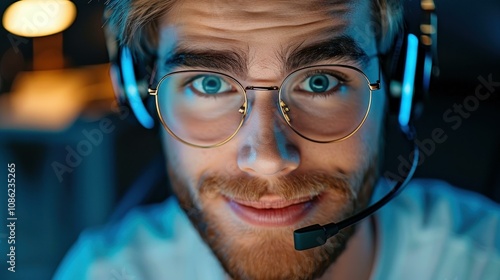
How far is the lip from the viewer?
1.09 metres

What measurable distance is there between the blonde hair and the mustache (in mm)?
242

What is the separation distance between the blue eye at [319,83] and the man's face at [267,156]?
0.09 ft

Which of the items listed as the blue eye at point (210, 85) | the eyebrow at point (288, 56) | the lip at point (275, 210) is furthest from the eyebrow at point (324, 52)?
the lip at point (275, 210)

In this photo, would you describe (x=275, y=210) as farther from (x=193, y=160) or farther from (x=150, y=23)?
(x=150, y=23)

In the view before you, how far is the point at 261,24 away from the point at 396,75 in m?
0.25

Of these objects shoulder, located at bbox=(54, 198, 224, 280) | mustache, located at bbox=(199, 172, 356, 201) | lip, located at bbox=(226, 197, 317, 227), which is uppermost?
mustache, located at bbox=(199, 172, 356, 201)

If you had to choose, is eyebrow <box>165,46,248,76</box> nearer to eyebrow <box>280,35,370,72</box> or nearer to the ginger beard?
eyebrow <box>280,35,370,72</box>

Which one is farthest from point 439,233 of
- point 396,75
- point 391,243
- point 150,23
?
point 150,23

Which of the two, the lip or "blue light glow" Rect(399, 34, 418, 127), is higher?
"blue light glow" Rect(399, 34, 418, 127)

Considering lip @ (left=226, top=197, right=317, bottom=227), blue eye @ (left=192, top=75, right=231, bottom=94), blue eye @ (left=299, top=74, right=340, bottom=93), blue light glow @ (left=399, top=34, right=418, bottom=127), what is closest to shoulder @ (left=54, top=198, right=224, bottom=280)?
lip @ (left=226, top=197, right=317, bottom=227)

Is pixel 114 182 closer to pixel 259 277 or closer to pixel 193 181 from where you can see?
pixel 193 181

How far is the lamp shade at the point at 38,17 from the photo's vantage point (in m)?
1.15

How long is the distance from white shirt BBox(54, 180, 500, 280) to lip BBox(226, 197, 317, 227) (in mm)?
105

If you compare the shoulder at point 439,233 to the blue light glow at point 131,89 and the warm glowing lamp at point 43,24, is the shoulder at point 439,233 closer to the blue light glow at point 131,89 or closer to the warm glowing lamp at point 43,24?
the blue light glow at point 131,89
